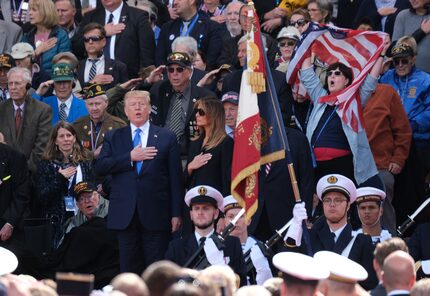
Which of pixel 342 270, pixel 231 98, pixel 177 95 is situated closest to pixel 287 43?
pixel 177 95

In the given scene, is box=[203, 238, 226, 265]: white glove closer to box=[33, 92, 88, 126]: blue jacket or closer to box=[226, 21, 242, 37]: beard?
box=[33, 92, 88, 126]: blue jacket

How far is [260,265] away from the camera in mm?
14398

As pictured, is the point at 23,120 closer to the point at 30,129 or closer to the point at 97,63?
the point at 30,129

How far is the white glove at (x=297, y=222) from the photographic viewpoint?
14234 millimetres

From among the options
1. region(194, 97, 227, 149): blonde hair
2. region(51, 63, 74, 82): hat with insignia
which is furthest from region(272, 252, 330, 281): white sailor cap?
region(51, 63, 74, 82): hat with insignia

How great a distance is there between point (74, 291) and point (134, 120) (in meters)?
6.20

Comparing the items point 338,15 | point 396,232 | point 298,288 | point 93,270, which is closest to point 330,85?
point 396,232

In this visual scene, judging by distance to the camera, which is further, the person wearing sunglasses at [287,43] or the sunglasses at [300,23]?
the sunglasses at [300,23]

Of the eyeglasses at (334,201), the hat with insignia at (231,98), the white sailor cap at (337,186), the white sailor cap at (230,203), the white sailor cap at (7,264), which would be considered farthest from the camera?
the hat with insignia at (231,98)

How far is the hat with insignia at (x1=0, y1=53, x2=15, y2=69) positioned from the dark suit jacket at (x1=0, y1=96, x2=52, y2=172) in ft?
3.59

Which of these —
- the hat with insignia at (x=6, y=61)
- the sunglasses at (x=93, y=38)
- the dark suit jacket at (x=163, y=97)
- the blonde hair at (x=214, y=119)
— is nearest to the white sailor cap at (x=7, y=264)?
the blonde hair at (x=214, y=119)

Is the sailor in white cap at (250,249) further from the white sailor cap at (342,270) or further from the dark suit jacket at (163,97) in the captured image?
the white sailor cap at (342,270)

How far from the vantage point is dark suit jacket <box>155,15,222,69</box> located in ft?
63.4

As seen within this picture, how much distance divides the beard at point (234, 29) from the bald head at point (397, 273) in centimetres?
930
